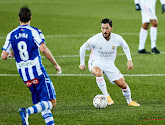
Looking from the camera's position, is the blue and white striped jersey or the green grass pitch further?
the green grass pitch

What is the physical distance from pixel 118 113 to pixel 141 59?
21.3 feet

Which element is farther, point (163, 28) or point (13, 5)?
point (13, 5)

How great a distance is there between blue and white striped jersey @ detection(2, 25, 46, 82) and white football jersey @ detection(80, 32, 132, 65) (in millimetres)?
2276

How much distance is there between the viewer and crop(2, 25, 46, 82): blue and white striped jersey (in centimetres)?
721

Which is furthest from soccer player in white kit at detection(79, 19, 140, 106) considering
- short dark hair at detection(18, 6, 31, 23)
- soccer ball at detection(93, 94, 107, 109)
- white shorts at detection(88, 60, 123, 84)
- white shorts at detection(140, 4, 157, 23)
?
white shorts at detection(140, 4, 157, 23)

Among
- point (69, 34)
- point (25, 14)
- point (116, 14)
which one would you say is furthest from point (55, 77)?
point (116, 14)

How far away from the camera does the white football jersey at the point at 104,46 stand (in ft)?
31.2

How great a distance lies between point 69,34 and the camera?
21.3 m

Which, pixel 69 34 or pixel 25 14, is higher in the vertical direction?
pixel 25 14

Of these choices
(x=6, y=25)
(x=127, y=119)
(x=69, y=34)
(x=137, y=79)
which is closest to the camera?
(x=127, y=119)

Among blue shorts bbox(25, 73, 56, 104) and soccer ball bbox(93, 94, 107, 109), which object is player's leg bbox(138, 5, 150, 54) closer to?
soccer ball bbox(93, 94, 107, 109)

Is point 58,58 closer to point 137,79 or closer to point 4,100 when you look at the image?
point 137,79

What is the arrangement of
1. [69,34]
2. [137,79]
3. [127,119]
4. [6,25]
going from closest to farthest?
[127,119] < [137,79] < [69,34] < [6,25]

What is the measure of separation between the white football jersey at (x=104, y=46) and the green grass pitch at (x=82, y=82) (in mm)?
962
